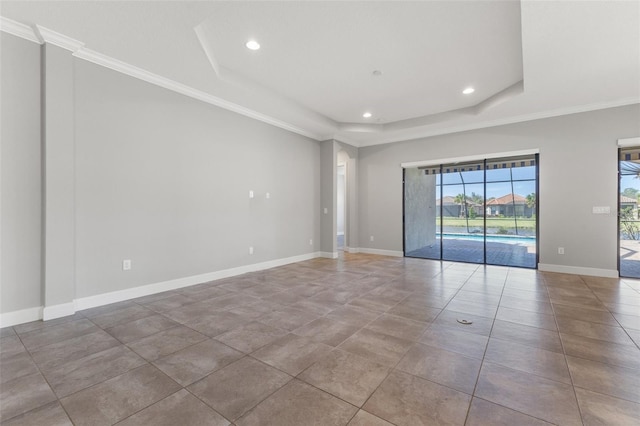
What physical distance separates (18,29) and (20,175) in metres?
1.53

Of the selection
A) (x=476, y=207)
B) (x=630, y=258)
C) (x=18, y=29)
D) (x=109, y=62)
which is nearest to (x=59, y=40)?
(x=18, y=29)

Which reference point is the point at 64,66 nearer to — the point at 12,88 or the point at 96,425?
the point at 12,88

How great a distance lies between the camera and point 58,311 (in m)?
3.11

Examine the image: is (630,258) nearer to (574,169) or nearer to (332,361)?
(574,169)

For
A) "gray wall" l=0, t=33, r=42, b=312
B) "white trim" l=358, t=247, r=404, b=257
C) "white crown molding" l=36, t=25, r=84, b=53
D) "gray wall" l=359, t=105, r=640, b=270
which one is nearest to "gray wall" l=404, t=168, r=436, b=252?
"white trim" l=358, t=247, r=404, b=257

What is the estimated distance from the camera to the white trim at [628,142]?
4.76 metres

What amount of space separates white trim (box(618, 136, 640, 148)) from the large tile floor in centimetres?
268

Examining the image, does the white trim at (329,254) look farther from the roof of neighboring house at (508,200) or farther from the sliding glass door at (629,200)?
the sliding glass door at (629,200)

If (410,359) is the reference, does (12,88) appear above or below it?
above

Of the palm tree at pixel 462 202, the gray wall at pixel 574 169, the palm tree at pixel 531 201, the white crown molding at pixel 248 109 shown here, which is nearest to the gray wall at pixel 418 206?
the palm tree at pixel 462 202

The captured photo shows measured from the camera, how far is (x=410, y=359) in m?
2.25

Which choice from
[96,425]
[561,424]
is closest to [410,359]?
[561,424]

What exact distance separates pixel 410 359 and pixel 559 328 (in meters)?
1.81

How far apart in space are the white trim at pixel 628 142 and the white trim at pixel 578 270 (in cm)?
222
